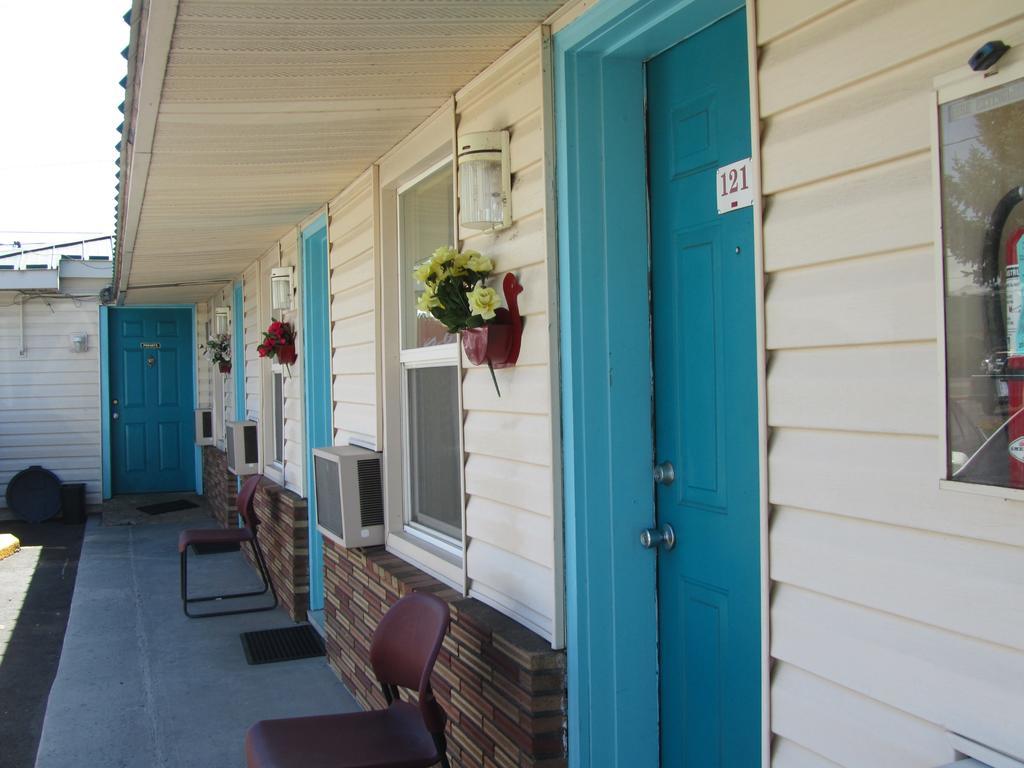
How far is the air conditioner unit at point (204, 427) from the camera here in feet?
33.3

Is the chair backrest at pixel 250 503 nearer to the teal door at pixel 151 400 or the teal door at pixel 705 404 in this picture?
the teal door at pixel 705 404

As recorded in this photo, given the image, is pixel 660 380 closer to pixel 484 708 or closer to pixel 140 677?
pixel 484 708

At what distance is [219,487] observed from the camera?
28.8 feet

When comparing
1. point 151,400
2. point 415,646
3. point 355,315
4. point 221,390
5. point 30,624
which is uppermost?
point 355,315

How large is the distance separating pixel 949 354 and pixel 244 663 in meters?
4.29

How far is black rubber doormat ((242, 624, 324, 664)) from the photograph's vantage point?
4770 millimetres

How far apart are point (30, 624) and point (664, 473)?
5.04 metres

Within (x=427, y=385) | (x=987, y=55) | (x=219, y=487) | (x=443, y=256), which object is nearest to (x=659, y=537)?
(x=443, y=256)

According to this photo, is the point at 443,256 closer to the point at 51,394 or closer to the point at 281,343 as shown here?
the point at 281,343

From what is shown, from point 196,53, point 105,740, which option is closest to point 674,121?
point 196,53

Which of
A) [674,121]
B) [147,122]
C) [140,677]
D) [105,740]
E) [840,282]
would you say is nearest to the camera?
[840,282]

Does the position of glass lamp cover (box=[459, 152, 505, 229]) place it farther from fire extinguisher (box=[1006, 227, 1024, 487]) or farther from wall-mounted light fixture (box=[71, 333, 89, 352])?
wall-mounted light fixture (box=[71, 333, 89, 352])

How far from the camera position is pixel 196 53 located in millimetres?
2490

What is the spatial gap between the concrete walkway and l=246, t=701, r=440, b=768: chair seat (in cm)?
117
